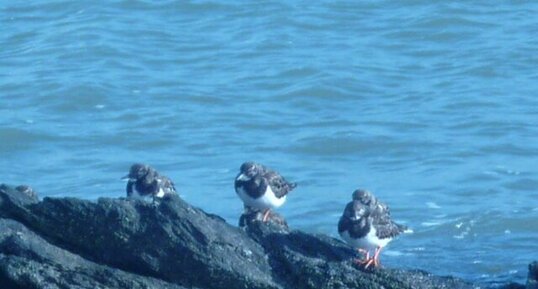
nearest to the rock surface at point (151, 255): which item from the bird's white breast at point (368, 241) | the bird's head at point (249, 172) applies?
the bird's white breast at point (368, 241)

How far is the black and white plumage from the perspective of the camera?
8672 mm

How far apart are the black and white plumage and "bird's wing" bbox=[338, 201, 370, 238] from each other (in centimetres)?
95

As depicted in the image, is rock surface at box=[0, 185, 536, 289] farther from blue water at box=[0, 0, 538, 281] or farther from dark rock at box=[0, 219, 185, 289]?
blue water at box=[0, 0, 538, 281]

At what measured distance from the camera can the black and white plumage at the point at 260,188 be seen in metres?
8.67

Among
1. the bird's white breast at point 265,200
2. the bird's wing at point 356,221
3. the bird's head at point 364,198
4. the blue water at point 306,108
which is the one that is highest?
the bird's wing at point 356,221

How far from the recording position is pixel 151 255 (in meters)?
6.98

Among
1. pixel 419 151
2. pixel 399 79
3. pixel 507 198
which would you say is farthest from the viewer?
pixel 399 79

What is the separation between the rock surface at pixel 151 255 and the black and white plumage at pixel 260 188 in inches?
51.3

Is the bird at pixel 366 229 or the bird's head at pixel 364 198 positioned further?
the bird's head at pixel 364 198

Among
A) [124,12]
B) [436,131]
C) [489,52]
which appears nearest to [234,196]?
[436,131]

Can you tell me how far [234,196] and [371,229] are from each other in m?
4.89

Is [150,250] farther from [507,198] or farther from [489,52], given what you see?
[489,52]

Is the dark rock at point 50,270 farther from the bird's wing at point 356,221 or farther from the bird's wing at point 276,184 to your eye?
the bird's wing at point 276,184

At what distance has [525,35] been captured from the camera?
19.3 meters
